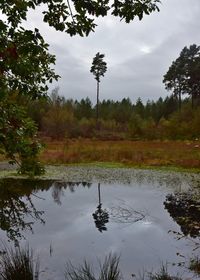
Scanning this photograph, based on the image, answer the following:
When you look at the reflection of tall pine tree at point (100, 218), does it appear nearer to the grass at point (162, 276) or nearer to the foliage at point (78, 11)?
the grass at point (162, 276)

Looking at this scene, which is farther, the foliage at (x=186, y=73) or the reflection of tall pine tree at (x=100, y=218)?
the foliage at (x=186, y=73)

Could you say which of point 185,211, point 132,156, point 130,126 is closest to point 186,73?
point 130,126

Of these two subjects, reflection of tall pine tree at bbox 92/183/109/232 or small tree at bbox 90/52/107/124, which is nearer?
reflection of tall pine tree at bbox 92/183/109/232

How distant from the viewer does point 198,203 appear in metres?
14.1

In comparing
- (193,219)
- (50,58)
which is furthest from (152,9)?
(193,219)

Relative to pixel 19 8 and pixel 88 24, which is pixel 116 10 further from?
pixel 19 8

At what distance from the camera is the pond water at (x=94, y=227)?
328 inches

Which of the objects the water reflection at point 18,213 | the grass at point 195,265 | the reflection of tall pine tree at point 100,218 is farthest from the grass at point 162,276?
the reflection of tall pine tree at point 100,218

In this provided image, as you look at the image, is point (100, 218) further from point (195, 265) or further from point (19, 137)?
point (19, 137)

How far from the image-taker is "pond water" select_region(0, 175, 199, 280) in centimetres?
834

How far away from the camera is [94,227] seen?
11.0 meters

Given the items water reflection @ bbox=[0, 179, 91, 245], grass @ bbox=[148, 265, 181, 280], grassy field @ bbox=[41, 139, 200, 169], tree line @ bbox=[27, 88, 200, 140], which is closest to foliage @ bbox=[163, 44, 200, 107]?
tree line @ bbox=[27, 88, 200, 140]

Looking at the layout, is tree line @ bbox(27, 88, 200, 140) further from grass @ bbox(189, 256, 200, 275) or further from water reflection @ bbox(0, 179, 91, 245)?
grass @ bbox(189, 256, 200, 275)

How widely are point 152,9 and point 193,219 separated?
9.00 meters
